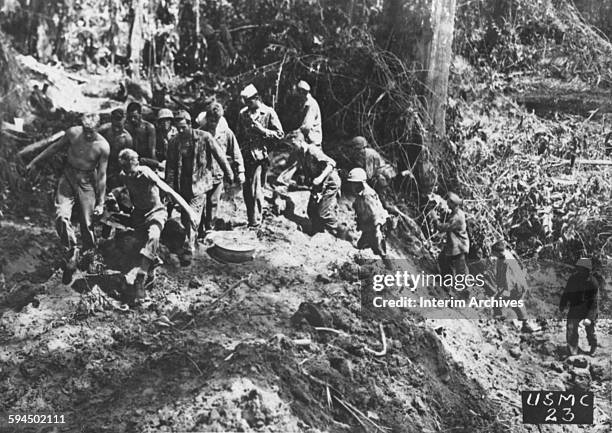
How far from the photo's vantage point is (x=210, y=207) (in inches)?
239

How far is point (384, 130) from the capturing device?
6895mm

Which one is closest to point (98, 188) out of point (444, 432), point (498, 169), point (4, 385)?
point (4, 385)

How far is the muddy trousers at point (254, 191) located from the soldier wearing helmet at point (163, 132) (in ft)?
2.15

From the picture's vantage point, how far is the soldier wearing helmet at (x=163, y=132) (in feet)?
20.0

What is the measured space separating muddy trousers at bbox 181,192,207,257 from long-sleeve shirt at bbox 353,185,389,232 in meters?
1.29

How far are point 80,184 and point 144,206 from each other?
1.60 feet

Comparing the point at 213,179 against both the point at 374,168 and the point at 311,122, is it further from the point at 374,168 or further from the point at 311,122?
the point at 374,168

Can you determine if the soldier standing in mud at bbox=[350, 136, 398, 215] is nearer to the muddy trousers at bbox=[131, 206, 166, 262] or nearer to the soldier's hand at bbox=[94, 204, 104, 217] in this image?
the muddy trousers at bbox=[131, 206, 166, 262]

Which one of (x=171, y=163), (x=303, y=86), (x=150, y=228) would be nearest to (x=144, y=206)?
(x=150, y=228)

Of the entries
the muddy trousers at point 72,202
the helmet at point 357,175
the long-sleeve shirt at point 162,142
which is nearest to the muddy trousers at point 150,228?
the muddy trousers at point 72,202

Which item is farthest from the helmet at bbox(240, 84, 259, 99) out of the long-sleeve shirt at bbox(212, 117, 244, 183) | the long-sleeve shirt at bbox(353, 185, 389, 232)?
the long-sleeve shirt at bbox(353, 185, 389, 232)

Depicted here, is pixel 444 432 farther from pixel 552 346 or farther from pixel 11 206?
pixel 11 206

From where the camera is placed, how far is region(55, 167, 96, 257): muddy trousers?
5.65 meters

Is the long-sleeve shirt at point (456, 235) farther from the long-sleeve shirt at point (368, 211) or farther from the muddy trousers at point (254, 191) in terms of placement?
the muddy trousers at point (254, 191)
